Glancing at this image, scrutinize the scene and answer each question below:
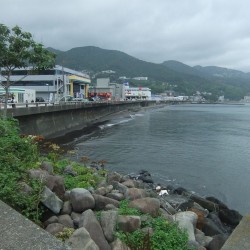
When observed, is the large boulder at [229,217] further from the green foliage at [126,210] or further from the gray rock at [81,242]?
the gray rock at [81,242]

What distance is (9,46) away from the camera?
2278 cm

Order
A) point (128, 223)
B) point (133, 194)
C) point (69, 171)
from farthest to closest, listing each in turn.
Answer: point (69, 171) < point (133, 194) < point (128, 223)

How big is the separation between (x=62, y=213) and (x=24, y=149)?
10.6 feet

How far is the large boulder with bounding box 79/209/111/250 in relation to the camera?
623cm

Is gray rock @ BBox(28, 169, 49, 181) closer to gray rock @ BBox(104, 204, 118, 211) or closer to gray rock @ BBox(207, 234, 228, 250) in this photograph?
gray rock @ BBox(104, 204, 118, 211)

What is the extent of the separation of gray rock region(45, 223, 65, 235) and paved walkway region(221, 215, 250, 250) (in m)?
2.93

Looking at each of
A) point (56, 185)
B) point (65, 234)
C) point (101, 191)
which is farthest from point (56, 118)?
point (65, 234)

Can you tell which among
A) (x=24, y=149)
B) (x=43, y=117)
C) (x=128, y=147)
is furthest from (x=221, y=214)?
(x=43, y=117)

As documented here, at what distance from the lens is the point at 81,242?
5438 millimetres

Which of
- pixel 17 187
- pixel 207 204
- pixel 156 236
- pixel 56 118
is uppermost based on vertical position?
pixel 17 187

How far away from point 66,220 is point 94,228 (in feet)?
2.28

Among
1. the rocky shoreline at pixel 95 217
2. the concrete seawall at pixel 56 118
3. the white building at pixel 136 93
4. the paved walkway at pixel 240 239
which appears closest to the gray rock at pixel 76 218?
the rocky shoreline at pixel 95 217

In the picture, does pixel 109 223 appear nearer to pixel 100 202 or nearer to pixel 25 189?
pixel 100 202

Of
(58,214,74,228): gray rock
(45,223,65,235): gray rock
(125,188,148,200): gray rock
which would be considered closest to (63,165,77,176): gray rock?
(125,188,148,200): gray rock
